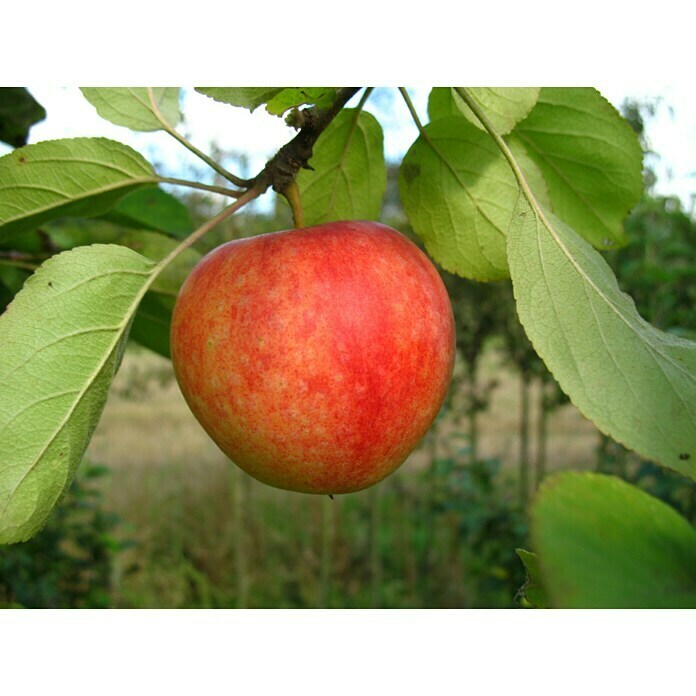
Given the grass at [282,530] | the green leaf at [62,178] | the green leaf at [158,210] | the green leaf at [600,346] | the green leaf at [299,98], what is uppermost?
the green leaf at [299,98]

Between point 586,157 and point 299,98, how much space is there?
0.35 m

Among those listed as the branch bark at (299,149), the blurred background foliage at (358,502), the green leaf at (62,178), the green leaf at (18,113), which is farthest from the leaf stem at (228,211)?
the blurred background foliage at (358,502)

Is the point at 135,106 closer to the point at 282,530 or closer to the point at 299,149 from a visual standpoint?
the point at 299,149

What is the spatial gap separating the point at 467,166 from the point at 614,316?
0.24 meters

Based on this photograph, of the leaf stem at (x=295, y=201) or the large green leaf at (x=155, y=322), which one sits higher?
the leaf stem at (x=295, y=201)

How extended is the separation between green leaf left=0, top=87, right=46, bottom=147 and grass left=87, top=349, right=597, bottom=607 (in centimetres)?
214

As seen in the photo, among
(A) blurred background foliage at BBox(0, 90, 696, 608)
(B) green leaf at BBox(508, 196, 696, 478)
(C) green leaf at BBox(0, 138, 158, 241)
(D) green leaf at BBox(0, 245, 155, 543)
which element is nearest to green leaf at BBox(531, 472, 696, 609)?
(B) green leaf at BBox(508, 196, 696, 478)

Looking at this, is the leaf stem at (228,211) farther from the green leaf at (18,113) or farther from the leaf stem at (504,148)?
the green leaf at (18,113)

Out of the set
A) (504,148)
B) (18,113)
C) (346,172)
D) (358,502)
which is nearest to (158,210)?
(18,113)

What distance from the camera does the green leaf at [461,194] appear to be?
2.19ft

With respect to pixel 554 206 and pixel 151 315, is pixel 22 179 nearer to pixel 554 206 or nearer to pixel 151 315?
pixel 151 315

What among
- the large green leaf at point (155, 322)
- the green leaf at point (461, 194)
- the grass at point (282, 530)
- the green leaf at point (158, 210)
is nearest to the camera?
the green leaf at point (461, 194)

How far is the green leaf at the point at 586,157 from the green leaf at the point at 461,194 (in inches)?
2.5
